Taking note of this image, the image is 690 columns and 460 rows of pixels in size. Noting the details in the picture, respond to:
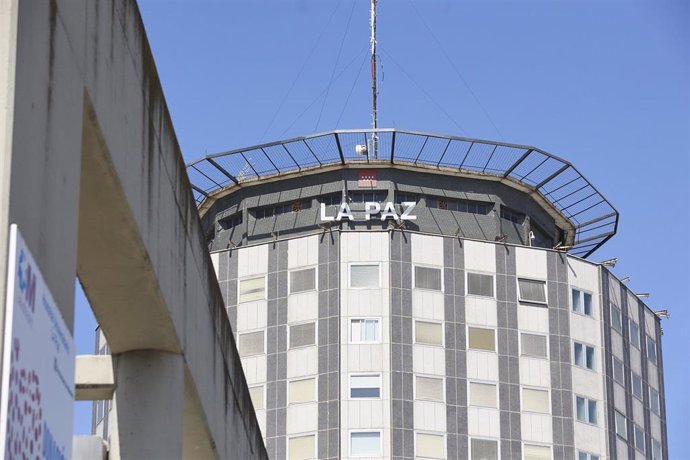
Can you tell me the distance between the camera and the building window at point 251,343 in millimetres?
72125

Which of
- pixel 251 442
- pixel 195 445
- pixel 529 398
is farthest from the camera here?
pixel 529 398

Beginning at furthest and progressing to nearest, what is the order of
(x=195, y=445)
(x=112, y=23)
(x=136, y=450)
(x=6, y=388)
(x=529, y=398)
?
(x=529, y=398) → (x=195, y=445) → (x=136, y=450) → (x=112, y=23) → (x=6, y=388)

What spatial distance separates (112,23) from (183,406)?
22.8 feet

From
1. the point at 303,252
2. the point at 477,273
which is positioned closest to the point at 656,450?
the point at 477,273

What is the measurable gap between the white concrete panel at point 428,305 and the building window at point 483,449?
5557 mm

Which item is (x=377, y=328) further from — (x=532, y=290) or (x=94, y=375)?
(x=94, y=375)

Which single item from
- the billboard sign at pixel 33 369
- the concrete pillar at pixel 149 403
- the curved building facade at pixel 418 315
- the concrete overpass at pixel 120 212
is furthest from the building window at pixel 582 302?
the billboard sign at pixel 33 369

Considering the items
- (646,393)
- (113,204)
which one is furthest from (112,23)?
(646,393)

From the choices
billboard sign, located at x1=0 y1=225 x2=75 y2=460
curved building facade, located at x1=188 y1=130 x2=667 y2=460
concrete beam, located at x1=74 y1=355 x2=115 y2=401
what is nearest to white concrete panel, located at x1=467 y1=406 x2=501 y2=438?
curved building facade, located at x1=188 y1=130 x2=667 y2=460

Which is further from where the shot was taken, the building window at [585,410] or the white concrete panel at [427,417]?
the building window at [585,410]

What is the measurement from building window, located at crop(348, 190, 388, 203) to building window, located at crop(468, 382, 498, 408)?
9.78m

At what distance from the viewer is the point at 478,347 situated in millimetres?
72000

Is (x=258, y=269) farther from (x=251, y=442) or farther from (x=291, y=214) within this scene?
(x=251, y=442)

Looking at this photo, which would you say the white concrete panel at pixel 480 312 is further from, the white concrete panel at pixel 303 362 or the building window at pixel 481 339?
the white concrete panel at pixel 303 362
